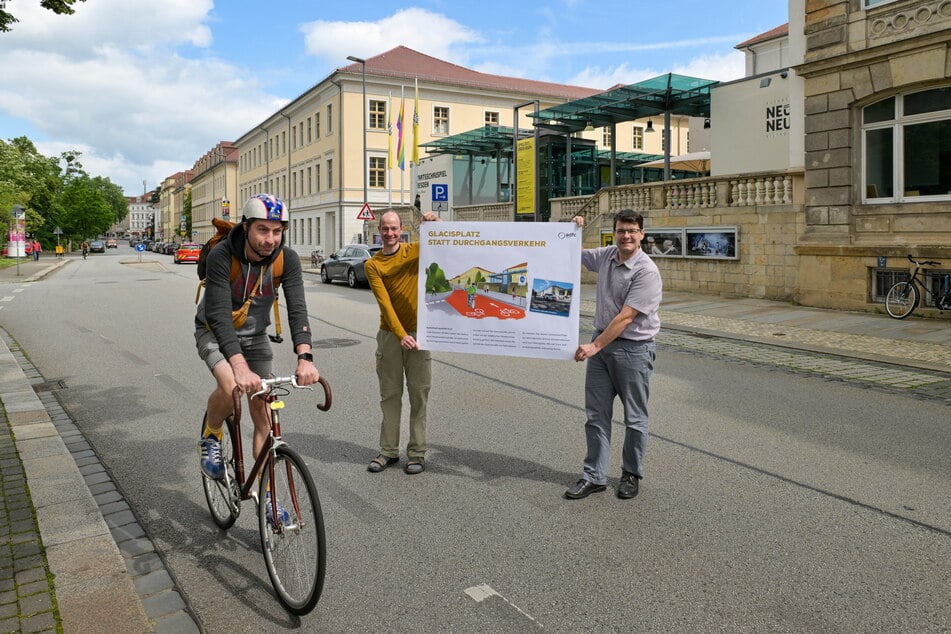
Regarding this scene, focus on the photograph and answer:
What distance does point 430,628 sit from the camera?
3277 mm

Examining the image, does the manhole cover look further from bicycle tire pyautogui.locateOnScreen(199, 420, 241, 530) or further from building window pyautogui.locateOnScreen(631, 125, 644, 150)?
building window pyautogui.locateOnScreen(631, 125, 644, 150)

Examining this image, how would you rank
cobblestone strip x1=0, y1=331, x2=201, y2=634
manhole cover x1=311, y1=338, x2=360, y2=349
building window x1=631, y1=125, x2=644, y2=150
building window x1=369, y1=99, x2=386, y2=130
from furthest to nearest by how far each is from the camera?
1. building window x1=631, y1=125, x2=644, y2=150
2. building window x1=369, y1=99, x2=386, y2=130
3. manhole cover x1=311, y1=338, x2=360, y2=349
4. cobblestone strip x1=0, y1=331, x2=201, y2=634

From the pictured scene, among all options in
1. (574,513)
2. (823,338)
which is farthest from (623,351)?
(823,338)

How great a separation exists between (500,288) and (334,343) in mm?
7373

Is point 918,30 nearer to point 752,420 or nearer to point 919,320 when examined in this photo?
point 919,320

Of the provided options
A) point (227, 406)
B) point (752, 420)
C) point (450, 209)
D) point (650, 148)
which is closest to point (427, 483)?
point (227, 406)

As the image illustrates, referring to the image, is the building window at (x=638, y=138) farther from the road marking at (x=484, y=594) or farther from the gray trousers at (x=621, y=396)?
the road marking at (x=484, y=594)

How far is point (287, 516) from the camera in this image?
11.6 feet

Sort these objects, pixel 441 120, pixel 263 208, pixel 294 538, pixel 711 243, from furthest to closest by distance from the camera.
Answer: pixel 441 120 → pixel 711 243 → pixel 263 208 → pixel 294 538

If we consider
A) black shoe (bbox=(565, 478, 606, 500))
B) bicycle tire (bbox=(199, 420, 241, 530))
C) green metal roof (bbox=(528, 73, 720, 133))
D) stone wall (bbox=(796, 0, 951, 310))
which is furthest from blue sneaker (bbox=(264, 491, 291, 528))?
Answer: green metal roof (bbox=(528, 73, 720, 133))

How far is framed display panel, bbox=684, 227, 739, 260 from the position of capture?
62.8ft

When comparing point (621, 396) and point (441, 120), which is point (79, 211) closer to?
point (441, 120)

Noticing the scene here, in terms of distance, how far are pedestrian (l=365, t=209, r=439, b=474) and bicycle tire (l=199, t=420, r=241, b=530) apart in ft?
4.15

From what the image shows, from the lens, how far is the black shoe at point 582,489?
16.1 ft
